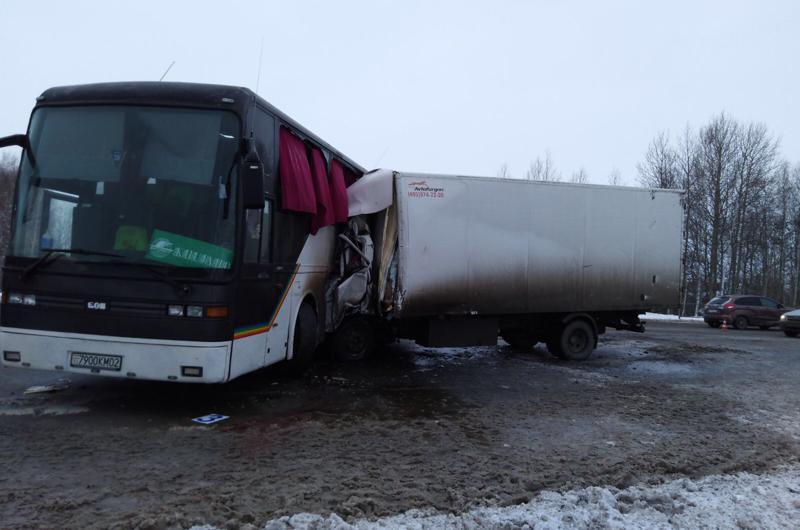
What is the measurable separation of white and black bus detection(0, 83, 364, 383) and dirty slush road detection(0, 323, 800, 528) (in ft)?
2.67

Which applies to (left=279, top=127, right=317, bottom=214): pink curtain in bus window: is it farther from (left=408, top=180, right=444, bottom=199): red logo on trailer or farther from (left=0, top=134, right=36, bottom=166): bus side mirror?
(left=0, top=134, right=36, bottom=166): bus side mirror

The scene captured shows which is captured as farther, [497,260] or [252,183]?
[497,260]

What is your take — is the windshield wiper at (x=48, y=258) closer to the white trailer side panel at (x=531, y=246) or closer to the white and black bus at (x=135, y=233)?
the white and black bus at (x=135, y=233)

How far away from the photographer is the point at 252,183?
17.9 feet

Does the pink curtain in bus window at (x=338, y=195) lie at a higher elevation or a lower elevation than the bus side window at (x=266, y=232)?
higher

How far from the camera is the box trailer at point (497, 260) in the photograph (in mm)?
8969

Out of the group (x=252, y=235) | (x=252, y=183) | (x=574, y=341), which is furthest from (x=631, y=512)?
(x=574, y=341)

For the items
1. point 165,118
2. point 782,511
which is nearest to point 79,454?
point 165,118

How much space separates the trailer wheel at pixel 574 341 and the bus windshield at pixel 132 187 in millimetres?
7396

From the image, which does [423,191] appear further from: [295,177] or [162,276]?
[162,276]

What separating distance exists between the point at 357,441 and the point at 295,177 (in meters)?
3.58

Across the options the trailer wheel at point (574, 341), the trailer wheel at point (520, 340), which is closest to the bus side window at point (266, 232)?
the trailer wheel at point (520, 340)

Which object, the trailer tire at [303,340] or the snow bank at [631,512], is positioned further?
the trailer tire at [303,340]

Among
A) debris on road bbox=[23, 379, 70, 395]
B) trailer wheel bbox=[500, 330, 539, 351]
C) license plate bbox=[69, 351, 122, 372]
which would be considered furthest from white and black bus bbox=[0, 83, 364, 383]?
trailer wheel bbox=[500, 330, 539, 351]
